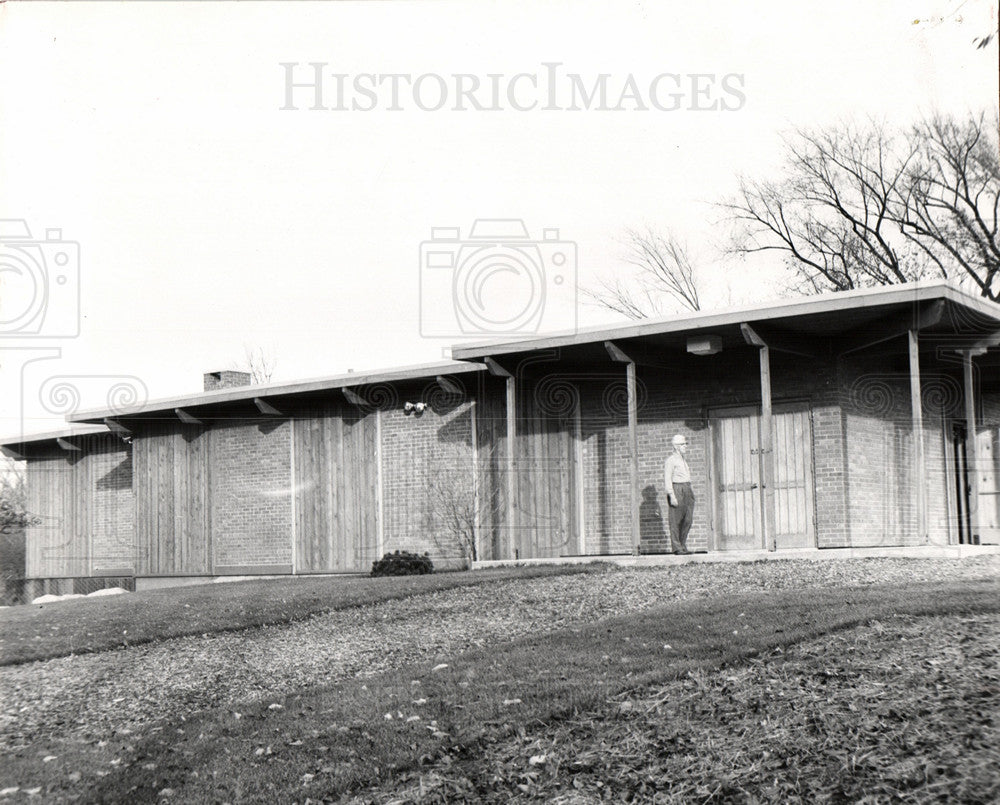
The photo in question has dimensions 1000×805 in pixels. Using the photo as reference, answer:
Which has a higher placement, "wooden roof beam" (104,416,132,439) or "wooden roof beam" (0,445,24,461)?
"wooden roof beam" (104,416,132,439)

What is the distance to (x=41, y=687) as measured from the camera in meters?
9.56

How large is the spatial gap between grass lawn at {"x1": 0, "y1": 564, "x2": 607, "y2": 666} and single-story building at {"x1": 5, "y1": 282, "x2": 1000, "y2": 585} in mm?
2713

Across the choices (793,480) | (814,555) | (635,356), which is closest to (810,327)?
(793,480)

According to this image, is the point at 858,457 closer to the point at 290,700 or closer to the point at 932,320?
the point at 932,320

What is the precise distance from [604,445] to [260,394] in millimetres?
6550

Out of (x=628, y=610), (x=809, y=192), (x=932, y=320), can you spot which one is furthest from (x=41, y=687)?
(x=809, y=192)

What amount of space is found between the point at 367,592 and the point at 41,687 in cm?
472

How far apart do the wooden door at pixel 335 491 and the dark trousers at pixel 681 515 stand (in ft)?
20.2

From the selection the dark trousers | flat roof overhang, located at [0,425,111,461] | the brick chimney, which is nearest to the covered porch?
the dark trousers

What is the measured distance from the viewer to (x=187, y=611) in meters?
13.2

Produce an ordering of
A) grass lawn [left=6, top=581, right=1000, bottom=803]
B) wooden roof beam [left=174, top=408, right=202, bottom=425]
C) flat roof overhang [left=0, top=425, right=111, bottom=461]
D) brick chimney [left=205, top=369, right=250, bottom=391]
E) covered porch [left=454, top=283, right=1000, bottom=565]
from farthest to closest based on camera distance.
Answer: flat roof overhang [left=0, top=425, right=111, bottom=461], brick chimney [left=205, top=369, right=250, bottom=391], wooden roof beam [left=174, top=408, right=202, bottom=425], covered porch [left=454, top=283, right=1000, bottom=565], grass lawn [left=6, top=581, right=1000, bottom=803]

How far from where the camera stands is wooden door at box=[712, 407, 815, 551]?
633 inches

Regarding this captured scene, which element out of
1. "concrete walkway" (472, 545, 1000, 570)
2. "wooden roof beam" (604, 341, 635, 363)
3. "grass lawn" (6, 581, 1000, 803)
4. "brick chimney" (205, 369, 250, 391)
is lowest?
"grass lawn" (6, 581, 1000, 803)

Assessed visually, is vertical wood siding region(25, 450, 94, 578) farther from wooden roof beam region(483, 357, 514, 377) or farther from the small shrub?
wooden roof beam region(483, 357, 514, 377)
